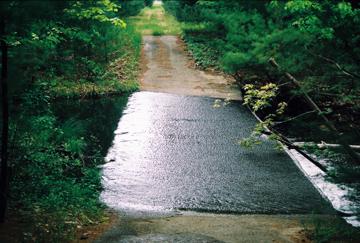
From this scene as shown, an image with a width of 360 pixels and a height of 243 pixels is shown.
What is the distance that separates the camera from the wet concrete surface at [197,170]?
7469 millimetres

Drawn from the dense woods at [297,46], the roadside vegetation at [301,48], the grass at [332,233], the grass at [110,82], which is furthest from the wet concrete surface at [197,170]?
the dense woods at [297,46]

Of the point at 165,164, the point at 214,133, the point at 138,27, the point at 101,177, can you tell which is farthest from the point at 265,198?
the point at 138,27

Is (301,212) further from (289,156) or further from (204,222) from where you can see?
(289,156)

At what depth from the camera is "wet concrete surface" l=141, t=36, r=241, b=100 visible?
51.6ft

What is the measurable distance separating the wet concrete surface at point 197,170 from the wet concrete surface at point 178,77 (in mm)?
2393

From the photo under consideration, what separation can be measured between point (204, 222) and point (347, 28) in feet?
11.8

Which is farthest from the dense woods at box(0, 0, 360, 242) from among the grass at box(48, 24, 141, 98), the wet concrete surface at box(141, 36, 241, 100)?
the wet concrete surface at box(141, 36, 241, 100)

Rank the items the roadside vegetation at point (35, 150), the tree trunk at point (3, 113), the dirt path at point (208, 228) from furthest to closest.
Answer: the dirt path at point (208, 228), the tree trunk at point (3, 113), the roadside vegetation at point (35, 150)

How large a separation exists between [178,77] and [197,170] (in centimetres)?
881

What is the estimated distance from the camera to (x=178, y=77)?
56.9 feet

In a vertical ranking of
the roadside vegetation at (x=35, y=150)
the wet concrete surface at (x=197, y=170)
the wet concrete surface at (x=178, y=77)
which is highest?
the roadside vegetation at (x=35, y=150)

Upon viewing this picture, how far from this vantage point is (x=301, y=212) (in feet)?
24.0

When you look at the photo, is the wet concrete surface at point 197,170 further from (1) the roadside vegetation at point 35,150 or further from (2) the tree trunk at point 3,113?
(2) the tree trunk at point 3,113

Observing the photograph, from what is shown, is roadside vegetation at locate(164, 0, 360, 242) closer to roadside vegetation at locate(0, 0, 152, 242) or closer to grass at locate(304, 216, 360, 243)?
grass at locate(304, 216, 360, 243)
